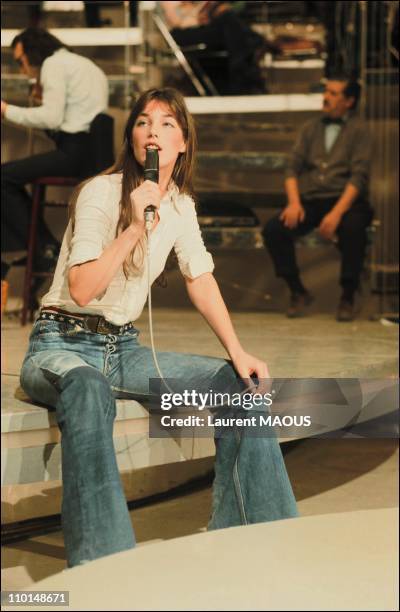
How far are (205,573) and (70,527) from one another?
1.76 ft

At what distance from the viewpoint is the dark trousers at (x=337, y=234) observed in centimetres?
172

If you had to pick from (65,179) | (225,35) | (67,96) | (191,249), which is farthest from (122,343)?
(225,35)

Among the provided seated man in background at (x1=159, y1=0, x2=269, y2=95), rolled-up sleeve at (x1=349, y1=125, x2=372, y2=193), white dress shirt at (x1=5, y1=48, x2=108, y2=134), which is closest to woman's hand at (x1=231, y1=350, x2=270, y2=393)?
white dress shirt at (x1=5, y1=48, x2=108, y2=134)

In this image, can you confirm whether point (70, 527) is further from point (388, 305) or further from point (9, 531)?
point (388, 305)

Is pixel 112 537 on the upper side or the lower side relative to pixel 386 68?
lower

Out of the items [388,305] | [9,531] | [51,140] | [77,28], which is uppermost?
[77,28]

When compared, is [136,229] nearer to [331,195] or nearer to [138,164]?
[138,164]

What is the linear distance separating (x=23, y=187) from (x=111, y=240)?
94cm

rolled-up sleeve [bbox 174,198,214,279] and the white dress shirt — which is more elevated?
the white dress shirt

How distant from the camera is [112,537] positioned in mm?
1193

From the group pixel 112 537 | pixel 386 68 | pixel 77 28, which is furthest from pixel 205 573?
pixel 386 68

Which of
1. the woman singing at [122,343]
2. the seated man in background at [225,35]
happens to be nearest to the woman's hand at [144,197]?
the woman singing at [122,343]

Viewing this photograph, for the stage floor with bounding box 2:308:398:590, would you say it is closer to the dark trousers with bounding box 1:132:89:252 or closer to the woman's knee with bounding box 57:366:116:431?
the woman's knee with bounding box 57:366:116:431

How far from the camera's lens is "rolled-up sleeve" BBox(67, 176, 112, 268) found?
110cm
